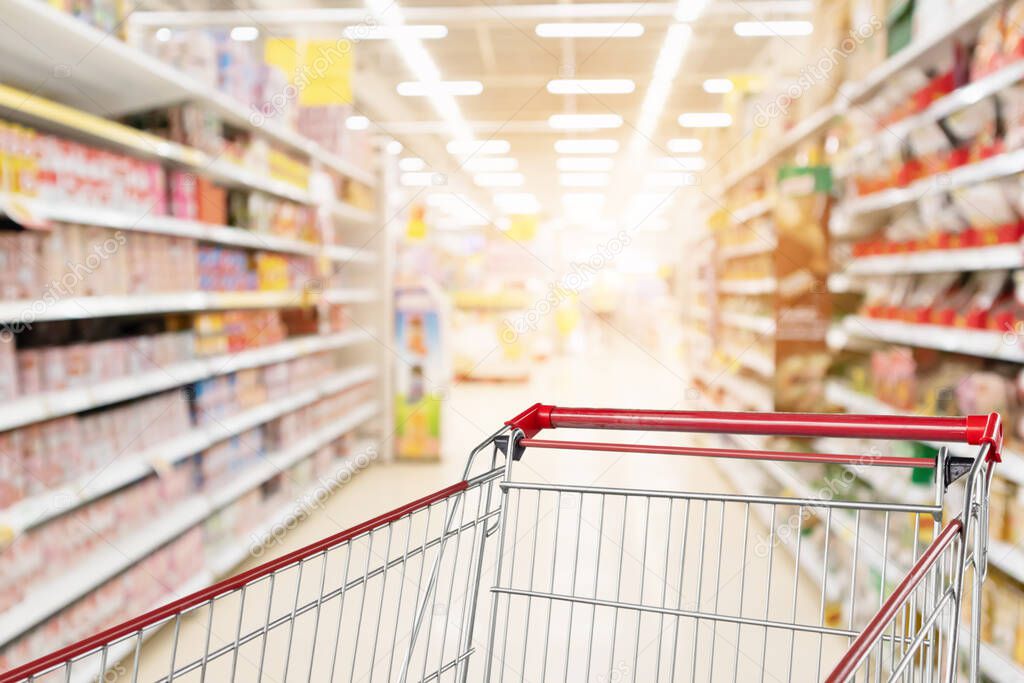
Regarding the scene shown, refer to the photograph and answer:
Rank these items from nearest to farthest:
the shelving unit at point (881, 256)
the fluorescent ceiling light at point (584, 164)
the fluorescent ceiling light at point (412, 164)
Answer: the shelving unit at point (881, 256), the fluorescent ceiling light at point (584, 164), the fluorescent ceiling light at point (412, 164)

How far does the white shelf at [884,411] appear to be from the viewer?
6.43 ft

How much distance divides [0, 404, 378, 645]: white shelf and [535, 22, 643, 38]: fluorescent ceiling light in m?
3.99

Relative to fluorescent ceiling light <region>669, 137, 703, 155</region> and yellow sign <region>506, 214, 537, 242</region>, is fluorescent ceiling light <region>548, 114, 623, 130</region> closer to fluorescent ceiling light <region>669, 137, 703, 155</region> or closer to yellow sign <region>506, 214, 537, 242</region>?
fluorescent ceiling light <region>669, 137, 703, 155</region>

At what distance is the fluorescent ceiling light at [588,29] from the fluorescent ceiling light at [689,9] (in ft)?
1.06

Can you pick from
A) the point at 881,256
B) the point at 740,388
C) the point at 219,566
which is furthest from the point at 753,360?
the point at 219,566

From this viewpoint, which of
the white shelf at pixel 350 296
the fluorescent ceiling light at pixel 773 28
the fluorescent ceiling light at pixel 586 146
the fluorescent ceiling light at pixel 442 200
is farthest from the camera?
the fluorescent ceiling light at pixel 442 200

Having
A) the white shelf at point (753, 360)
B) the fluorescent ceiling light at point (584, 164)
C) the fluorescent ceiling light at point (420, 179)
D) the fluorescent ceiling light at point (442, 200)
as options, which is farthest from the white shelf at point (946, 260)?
the fluorescent ceiling light at point (442, 200)

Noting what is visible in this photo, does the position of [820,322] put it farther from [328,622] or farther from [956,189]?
[328,622]

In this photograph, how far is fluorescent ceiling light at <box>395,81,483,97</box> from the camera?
8023 millimetres

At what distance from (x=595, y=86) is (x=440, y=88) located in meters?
1.67

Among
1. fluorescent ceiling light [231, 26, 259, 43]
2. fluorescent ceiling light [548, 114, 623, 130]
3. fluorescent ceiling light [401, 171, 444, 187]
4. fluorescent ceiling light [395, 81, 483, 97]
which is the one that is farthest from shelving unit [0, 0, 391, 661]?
fluorescent ceiling light [401, 171, 444, 187]

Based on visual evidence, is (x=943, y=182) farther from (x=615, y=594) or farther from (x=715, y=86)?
(x=715, y=86)

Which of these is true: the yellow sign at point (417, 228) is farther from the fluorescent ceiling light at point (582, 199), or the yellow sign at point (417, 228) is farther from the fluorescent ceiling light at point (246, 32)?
the fluorescent ceiling light at point (582, 199)

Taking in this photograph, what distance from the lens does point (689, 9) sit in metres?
5.96
